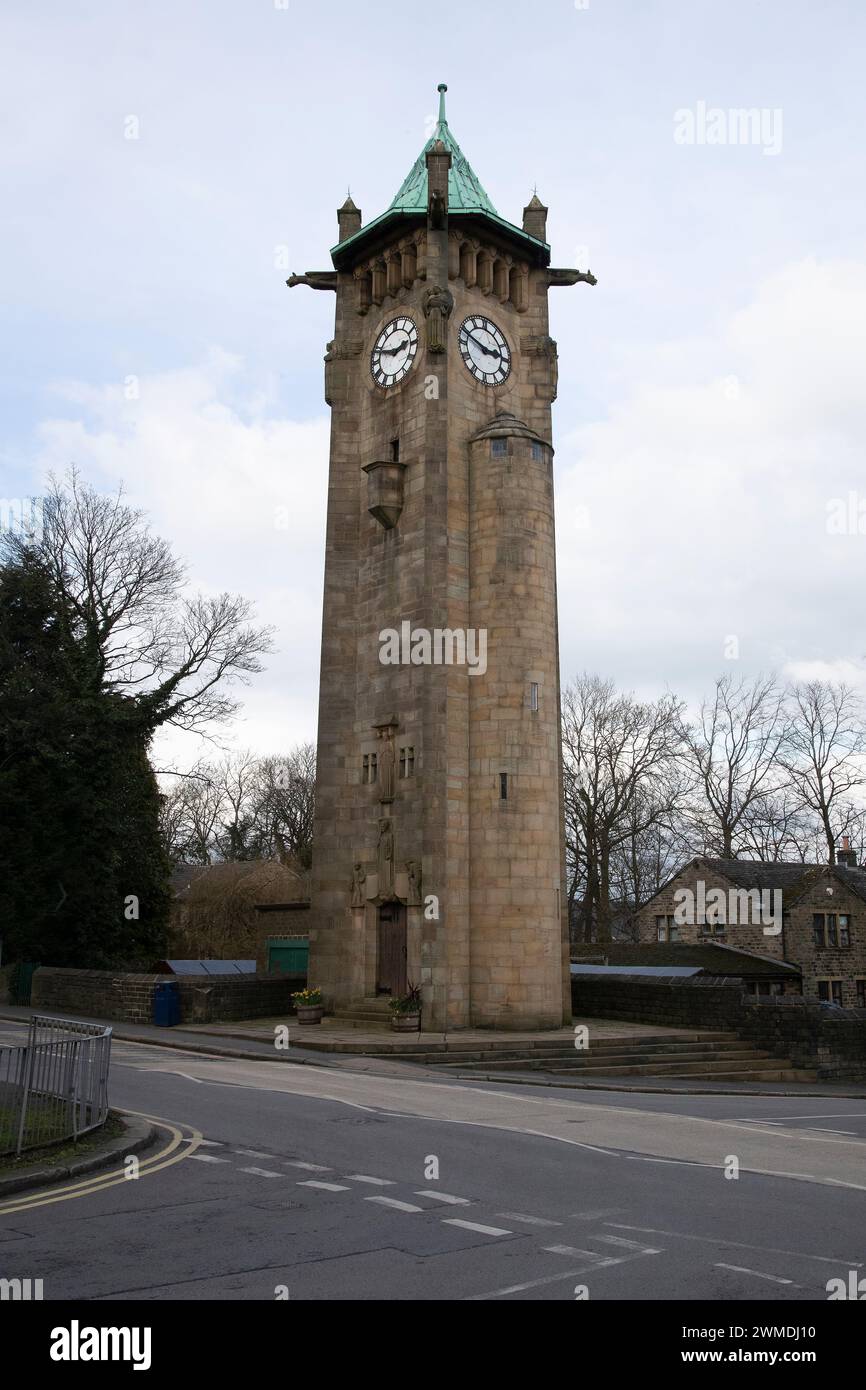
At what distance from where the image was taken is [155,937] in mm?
43031

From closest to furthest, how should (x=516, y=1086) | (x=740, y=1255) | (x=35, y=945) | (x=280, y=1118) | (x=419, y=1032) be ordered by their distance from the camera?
(x=740, y=1255)
(x=280, y=1118)
(x=516, y=1086)
(x=419, y=1032)
(x=35, y=945)

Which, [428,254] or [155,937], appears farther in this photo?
[155,937]

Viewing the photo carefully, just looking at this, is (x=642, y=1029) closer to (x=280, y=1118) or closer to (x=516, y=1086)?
(x=516, y=1086)

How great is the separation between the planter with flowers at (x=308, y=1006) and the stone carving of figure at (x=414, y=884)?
3.79 metres

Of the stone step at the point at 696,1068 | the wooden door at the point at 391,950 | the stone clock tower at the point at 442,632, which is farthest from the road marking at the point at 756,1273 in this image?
the wooden door at the point at 391,950

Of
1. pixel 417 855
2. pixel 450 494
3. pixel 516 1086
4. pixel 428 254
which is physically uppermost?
pixel 428 254

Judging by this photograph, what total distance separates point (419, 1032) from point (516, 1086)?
8134mm

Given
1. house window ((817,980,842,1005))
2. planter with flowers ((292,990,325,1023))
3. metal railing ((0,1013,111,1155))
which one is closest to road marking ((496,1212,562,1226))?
metal railing ((0,1013,111,1155))

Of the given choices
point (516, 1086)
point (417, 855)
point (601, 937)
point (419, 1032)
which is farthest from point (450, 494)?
point (601, 937)

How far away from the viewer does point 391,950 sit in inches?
1227

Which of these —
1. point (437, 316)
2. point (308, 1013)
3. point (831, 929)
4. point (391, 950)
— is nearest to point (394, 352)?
point (437, 316)

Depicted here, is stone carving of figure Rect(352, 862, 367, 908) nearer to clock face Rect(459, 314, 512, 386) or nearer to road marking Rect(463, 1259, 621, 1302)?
clock face Rect(459, 314, 512, 386)

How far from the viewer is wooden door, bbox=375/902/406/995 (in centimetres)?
3075

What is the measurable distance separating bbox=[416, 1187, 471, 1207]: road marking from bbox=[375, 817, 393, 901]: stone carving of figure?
2100 cm
